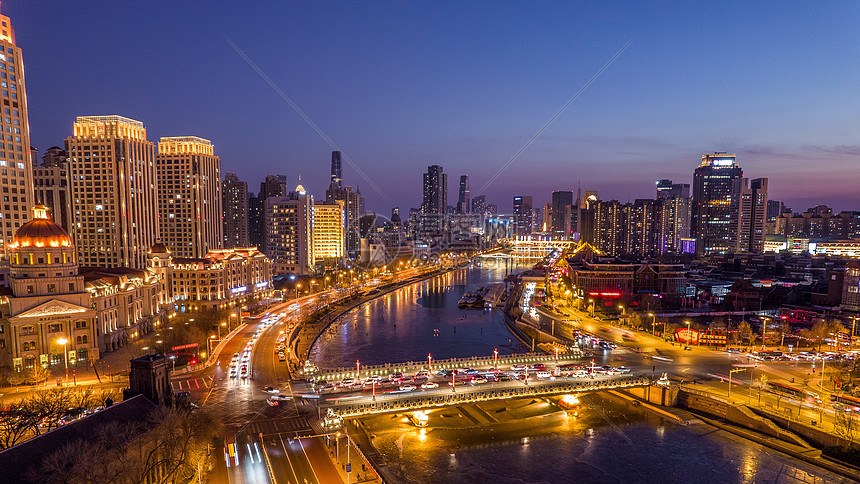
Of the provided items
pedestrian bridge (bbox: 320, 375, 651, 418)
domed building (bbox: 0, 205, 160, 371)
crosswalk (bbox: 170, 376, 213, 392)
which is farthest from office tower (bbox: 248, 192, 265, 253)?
pedestrian bridge (bbox: 320, 375, 651, 418)

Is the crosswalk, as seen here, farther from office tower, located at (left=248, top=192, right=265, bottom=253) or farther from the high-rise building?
office tower, located at (left=248, top=192, right=265, bottom=253)

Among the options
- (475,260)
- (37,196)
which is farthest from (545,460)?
(475,260)

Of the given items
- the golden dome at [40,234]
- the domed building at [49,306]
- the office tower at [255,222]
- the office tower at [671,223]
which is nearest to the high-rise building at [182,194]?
the domed building at [49,306]

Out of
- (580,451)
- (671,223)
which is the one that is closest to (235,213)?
(580,451)

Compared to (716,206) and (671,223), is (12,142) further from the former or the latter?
(671,223)

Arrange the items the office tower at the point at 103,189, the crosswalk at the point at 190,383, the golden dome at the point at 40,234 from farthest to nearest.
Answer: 1. the office tower at the point at 103,189
2. the golden dome at the point at 40,234
3. the crosswalk at the point at 190,383

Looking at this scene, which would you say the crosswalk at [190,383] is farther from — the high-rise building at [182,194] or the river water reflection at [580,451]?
the high-rise building at [182,194]

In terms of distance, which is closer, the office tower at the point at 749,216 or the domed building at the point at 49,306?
the domed building at the point at 49,306
